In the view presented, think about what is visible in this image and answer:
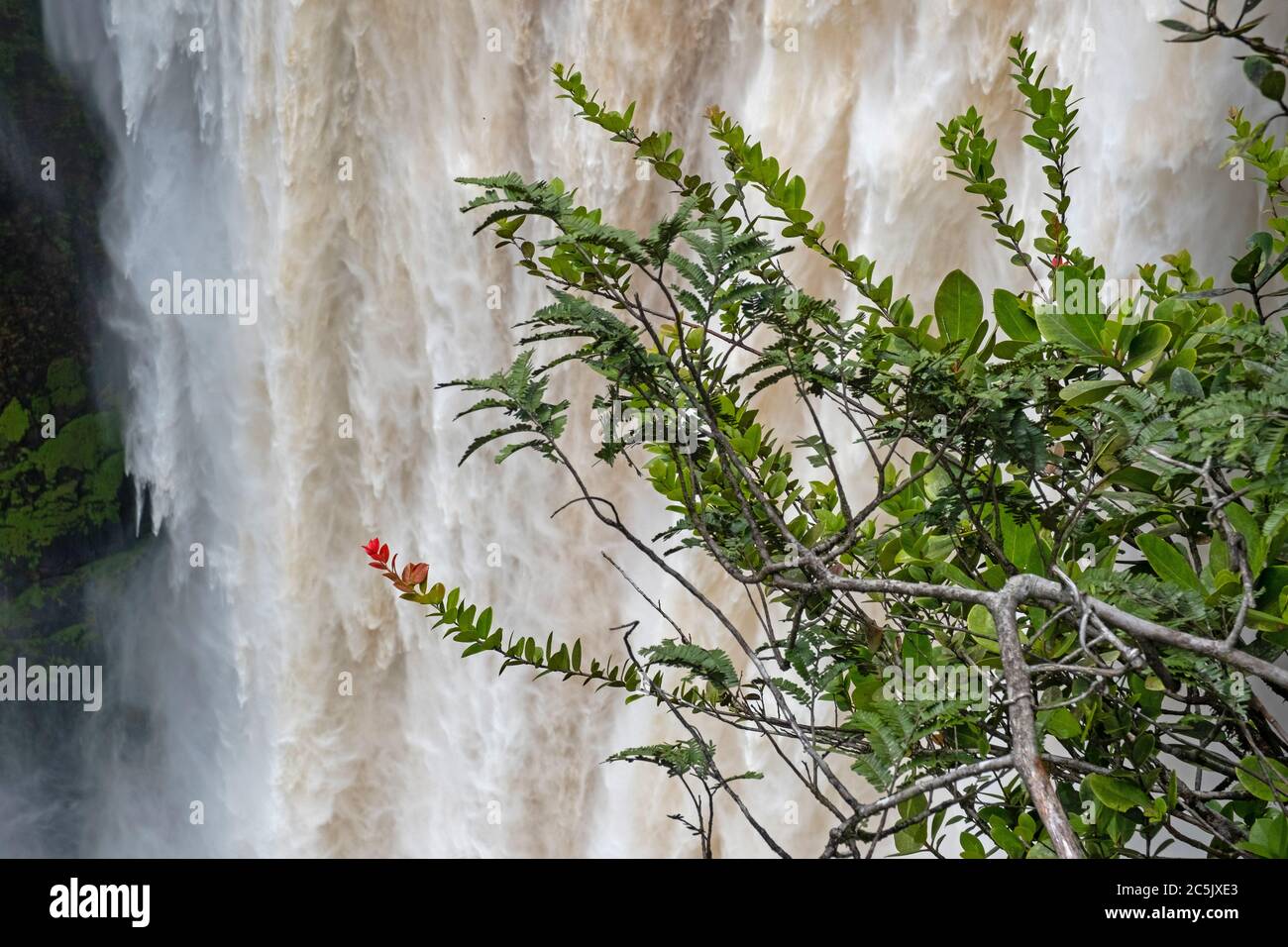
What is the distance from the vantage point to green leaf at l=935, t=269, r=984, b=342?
1.13 metres

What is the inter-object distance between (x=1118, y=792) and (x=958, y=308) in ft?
1.59

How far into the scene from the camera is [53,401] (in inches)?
316

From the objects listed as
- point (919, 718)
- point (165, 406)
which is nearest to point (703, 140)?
point (919, 718)

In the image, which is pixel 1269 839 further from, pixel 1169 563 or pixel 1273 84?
pixel 1273 84

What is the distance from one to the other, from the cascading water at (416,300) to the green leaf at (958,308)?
1.65m

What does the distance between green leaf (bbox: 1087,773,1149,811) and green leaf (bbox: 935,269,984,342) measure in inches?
17.2

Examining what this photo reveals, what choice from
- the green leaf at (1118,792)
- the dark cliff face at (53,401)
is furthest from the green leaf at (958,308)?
the dark cliff face at (53,401)

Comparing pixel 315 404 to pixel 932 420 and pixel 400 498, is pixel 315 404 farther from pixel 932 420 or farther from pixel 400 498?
pixel 932 420

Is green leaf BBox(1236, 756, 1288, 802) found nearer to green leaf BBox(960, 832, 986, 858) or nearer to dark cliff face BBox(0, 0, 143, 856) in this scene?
green leaf BBox(960, 832, 986, 858)

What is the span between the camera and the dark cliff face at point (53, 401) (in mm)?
7809

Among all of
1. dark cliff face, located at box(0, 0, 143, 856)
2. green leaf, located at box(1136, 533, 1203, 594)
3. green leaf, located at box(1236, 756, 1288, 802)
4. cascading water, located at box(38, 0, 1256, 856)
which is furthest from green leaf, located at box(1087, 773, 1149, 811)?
dark cliff face, located at box(0, 0, 143, 856)

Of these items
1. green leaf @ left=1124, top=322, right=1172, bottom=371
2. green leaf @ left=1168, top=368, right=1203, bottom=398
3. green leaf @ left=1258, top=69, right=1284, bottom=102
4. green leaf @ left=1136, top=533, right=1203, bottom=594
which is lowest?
green leaf @ left=1136, top=533, right=1203, bottom=594

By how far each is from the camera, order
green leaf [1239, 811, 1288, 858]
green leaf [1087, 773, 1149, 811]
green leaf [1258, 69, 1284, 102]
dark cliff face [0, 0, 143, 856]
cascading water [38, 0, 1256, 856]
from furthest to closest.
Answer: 1. dark cliff face [0, 0, 143, 856]
2. cascading water [38, 0, 1256, 856]
3. green leaf [1258, 69, 1284, 102]
4. green leaf [1087, 773, 1149, 811]
5. green leaf [1239, 811, 1288, 858]

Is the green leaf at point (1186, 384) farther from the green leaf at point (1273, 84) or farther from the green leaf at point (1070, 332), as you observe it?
the green leaf at point (1273, 84)
